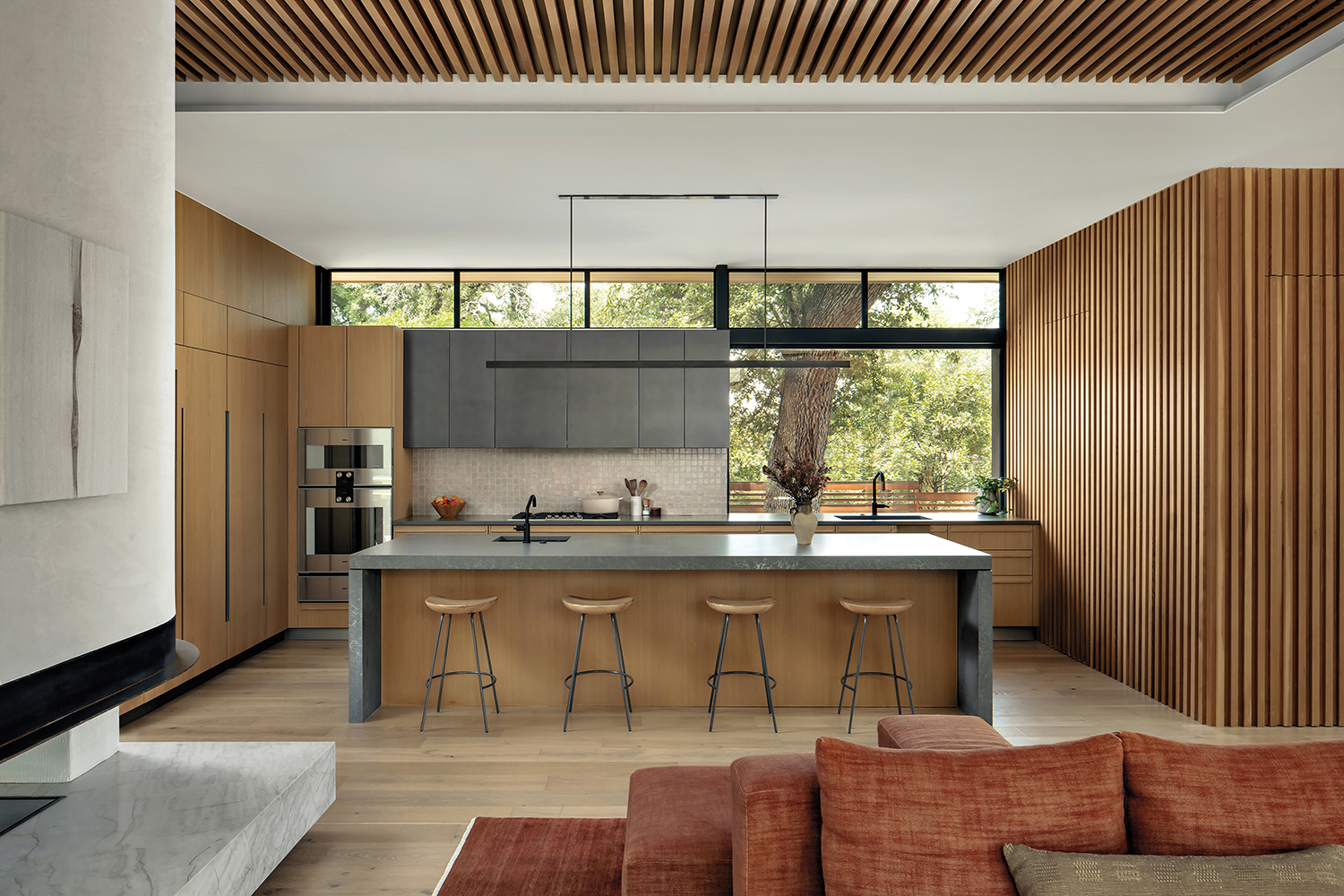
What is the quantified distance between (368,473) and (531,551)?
8.25 ft

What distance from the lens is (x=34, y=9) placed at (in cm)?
191

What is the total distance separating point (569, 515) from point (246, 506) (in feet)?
8.02

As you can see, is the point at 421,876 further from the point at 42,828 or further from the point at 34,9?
the point at 34,9

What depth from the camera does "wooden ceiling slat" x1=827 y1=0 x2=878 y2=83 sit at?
113 inches

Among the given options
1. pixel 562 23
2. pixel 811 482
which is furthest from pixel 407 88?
pixel 811 482

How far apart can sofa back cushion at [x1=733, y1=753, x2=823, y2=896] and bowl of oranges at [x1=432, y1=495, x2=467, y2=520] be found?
17.2 ft

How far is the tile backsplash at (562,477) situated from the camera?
6.80m

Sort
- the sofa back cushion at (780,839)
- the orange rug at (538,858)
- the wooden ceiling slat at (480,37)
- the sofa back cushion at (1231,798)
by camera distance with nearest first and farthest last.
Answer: the sofa back cushion at (1231,798)
the sofa back cushion at (780,839)
the orange rug at (538,858)
the wooden ceiling slat at (480,37)

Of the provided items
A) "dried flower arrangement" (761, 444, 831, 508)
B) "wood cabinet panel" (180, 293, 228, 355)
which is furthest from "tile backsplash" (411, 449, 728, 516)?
"dried flower arrangement" (761, 444, 831, 508)

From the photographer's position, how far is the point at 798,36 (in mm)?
3012

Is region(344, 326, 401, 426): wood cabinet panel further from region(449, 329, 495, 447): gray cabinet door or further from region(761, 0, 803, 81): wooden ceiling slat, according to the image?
region(761, 0, 803, 81): wooden ceiling slat

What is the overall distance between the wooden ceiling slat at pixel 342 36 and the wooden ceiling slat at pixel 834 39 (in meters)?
1.85

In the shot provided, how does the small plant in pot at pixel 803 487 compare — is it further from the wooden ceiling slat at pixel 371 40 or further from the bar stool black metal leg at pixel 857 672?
the wooden ceiling slat at pixel 371 40

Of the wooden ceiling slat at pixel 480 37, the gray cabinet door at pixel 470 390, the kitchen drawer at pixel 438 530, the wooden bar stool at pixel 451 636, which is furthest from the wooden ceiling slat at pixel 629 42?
the kitchen drawer at pixel 438 530
